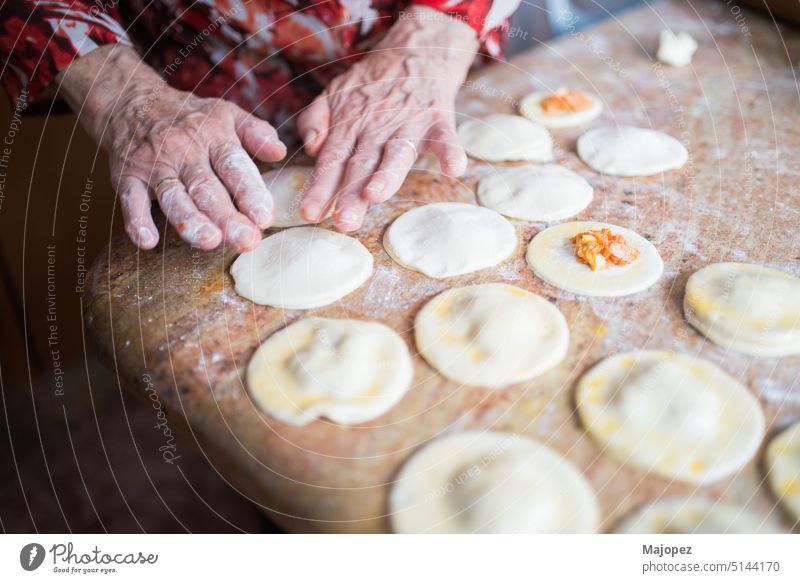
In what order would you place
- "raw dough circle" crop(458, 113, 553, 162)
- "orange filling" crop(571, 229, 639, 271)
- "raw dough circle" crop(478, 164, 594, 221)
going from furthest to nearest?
1. "raw dough circle" crop(458, 113, 553, 162)
2. "raw dough circle" crop(478, 164, 594, 221)
3. "orange filling" crop(571, 229, 639, 271)

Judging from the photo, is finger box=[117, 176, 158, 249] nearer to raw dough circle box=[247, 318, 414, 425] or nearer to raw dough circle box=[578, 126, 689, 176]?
raw dough circle box=[247, 318, 414, 425]

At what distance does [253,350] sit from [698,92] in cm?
101

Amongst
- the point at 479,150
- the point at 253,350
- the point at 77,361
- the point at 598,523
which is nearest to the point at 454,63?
the point at 479,150

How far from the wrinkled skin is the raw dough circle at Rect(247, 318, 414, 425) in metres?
0.18

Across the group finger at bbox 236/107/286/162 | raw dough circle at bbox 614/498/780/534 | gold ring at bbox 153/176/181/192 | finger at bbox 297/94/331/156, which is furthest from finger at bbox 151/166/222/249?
raw dough circle at bbox 614/498/780/534

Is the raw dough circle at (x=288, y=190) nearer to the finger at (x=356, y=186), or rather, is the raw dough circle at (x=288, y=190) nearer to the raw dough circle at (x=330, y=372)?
the finger at (x=356, y=186)

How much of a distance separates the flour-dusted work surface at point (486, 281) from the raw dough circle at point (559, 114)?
0.02 m

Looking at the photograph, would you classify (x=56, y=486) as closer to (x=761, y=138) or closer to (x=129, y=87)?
(x=129, y=87)

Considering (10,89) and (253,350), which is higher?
(10,89)

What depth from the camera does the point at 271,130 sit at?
3.08 ft

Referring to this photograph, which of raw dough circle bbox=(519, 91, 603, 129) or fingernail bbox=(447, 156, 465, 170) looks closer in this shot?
fingernail bbox=(447, 156, 465, 170)

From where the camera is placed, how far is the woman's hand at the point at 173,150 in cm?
84

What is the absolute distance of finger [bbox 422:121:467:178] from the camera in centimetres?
93
